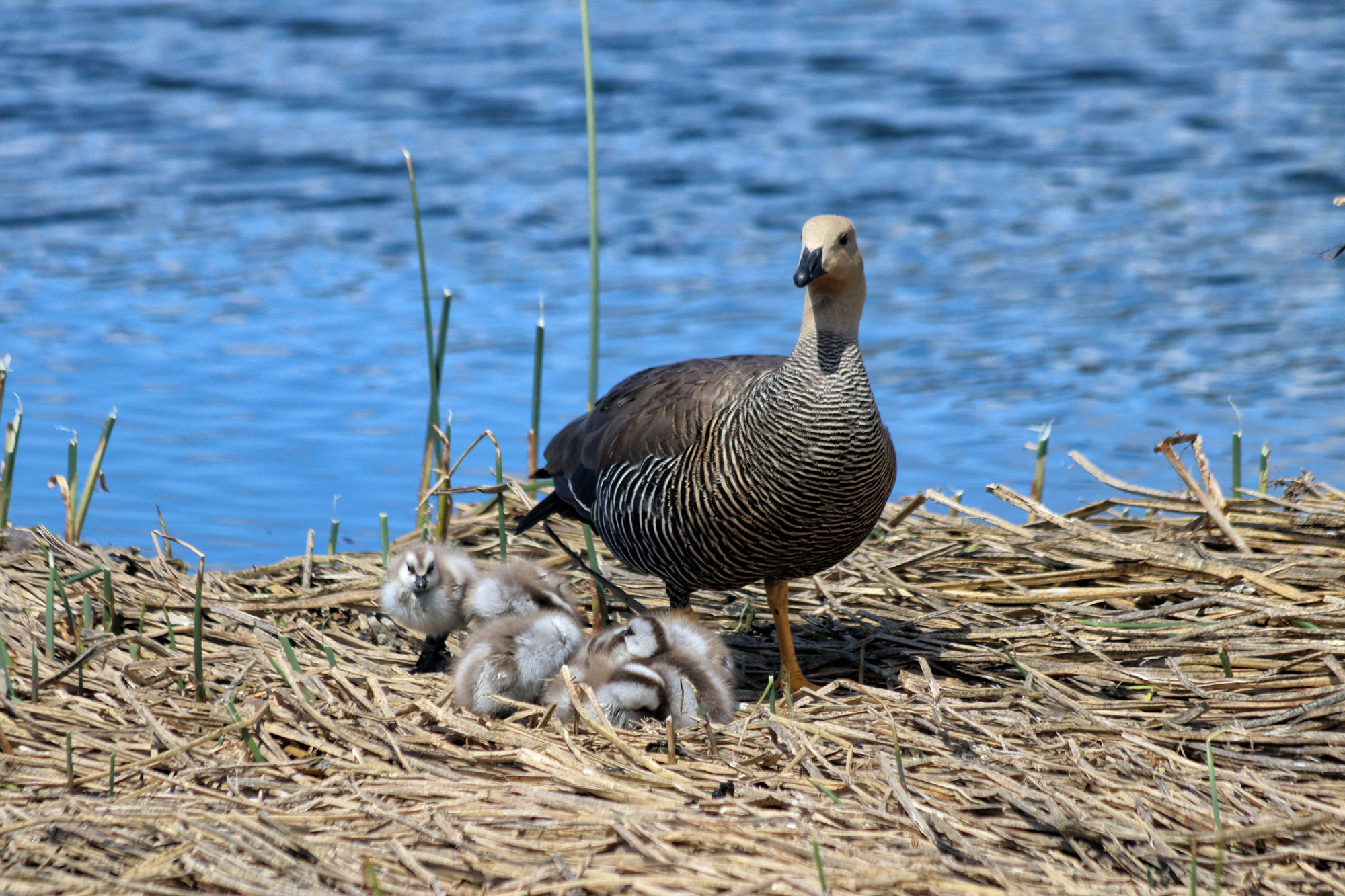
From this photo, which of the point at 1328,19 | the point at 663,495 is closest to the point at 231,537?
the point at 663,495

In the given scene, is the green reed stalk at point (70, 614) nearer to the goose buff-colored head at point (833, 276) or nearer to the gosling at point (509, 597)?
the gosling at point (509, 597)

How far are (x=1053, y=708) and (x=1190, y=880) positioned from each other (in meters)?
1.07

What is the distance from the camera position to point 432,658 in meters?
5.08

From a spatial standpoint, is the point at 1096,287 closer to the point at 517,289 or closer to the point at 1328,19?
the point at 517,289

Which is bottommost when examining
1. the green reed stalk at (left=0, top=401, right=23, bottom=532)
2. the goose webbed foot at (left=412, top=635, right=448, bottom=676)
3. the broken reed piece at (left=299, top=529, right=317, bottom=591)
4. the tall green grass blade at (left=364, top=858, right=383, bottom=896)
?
the goose webbed foot at (left=412, top=635, right=448, bottom=676)

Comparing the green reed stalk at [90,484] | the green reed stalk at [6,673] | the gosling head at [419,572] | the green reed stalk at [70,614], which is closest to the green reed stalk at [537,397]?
the gosling head at [419,572]

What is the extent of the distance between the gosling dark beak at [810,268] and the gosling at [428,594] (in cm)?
155

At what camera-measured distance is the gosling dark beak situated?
4.59 metres

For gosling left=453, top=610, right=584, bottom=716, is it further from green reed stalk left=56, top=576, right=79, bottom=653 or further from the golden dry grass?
green reed stalk left=56, top=576, right=79, bottom=653

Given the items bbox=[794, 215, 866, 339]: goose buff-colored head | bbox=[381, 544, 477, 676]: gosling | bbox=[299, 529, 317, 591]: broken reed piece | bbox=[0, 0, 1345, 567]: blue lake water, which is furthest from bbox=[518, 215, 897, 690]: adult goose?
bbox=[0, 0, 1345, 567]: blue lake water

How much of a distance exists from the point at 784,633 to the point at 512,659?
100 centimetres

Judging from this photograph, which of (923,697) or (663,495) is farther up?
(663,495)

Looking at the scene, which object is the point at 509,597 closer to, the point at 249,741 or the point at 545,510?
the point at 545,510

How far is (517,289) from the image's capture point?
10992 mm
